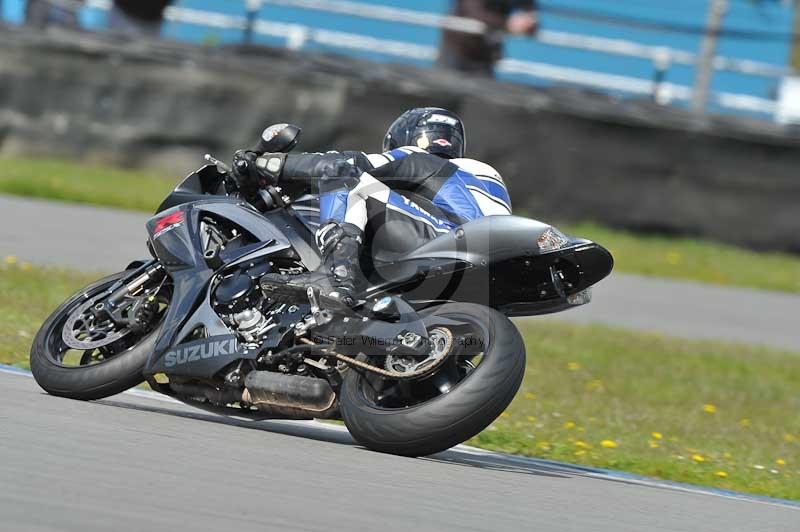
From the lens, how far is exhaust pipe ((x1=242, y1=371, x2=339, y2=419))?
588 cm

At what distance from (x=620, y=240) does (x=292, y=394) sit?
32.4ft

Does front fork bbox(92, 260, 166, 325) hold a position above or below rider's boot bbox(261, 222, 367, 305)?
below

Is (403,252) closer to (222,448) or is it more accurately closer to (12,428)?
(222,448)

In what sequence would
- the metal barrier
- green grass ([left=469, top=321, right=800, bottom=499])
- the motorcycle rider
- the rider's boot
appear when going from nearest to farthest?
the rider's boot
the motorcycle rider
green grass ([left=469, top=321, right=800, bottom=499])
the metal barrier

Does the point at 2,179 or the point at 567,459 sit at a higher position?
the point at 567,459

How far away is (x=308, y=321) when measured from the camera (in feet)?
19.6

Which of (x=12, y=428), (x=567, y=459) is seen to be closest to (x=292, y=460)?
(x=12, y=428)

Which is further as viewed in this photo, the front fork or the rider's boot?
the front fork

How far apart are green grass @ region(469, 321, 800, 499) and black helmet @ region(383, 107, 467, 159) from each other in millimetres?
1578

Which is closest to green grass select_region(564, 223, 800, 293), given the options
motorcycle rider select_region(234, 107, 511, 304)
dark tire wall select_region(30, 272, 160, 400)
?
motorcycle rider select_region(234, 107, 511, 304)

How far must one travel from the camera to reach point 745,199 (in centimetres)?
1538

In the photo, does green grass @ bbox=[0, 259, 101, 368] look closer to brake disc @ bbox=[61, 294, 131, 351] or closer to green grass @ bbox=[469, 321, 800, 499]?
brake disc @ bbox=[61, 294, 131, 351]

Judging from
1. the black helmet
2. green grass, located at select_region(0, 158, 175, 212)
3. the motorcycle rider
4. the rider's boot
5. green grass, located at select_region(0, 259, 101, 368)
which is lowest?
green grass, located at select_region(0, 158, 175, 212)

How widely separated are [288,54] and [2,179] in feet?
10.4
